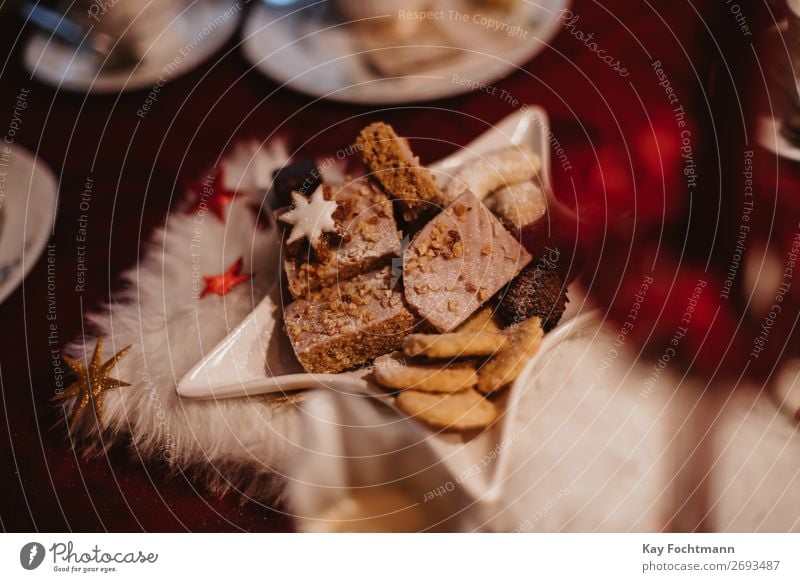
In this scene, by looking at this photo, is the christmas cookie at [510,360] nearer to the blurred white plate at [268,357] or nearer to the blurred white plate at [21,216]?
the blurred white plate at [268,357]

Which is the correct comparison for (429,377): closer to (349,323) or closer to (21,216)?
(349,323)

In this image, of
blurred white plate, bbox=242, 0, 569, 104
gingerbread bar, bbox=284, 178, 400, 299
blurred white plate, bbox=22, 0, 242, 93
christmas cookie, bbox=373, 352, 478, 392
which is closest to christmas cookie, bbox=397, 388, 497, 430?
christmas cookie, bbox=373, 352, 478, 392

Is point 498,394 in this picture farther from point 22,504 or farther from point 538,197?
point 22,504

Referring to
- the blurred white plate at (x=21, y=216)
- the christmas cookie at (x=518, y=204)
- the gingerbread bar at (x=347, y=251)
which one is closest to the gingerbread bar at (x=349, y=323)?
the gingerbread bar at (x=347, y=251)

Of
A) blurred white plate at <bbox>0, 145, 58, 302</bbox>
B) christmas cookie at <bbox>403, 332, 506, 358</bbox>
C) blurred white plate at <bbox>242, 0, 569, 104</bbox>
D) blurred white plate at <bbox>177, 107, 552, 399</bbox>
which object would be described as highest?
blurred white plate at <bbox>242, 0, 569, 104</bbox>

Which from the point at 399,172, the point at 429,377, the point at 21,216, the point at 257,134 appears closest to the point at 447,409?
the point at 429,377

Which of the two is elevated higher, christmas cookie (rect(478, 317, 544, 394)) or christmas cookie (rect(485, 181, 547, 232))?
christmas cookie (rect(485, 181, 547, 232))

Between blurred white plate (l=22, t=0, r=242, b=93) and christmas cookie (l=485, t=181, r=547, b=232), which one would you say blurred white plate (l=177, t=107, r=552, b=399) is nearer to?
christmas cookie (l=485, t=181, r=547, b=232)

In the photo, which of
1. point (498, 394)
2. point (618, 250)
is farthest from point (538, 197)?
point (498, 394)
